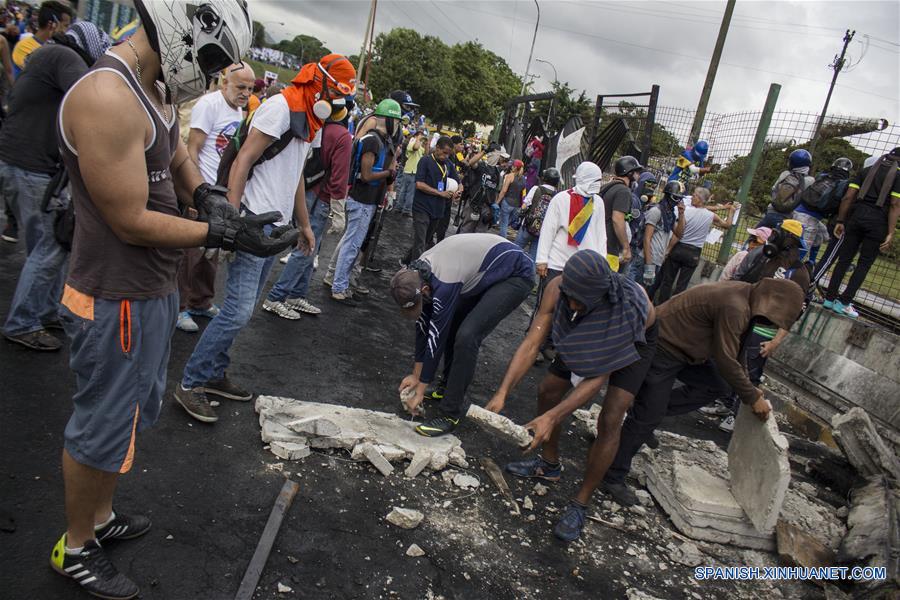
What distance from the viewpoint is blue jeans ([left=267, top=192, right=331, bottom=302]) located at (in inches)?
211

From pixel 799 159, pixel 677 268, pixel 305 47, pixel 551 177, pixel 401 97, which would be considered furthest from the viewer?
pixel 305 47

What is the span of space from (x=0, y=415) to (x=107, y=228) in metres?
Result: 1.84

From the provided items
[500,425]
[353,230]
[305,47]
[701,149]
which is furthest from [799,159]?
[305,47]

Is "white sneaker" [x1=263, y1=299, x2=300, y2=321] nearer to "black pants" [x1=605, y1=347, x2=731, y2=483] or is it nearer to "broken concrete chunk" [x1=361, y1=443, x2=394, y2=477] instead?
"broken concrete chunk" [x1=361, y1=443, x2=394, y2=477]

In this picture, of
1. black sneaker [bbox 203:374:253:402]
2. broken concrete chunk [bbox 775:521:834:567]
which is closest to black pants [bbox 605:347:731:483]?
broken concrete chunk [bbox 775:521:834:567]

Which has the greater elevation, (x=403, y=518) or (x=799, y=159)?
(x=799, y=159)

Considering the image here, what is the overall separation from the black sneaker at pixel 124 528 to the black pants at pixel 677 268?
6739mm

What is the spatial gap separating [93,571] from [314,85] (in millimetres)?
2954

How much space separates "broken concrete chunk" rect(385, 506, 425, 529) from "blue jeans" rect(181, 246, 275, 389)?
4.79 ft

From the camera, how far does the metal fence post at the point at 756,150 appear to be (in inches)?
296

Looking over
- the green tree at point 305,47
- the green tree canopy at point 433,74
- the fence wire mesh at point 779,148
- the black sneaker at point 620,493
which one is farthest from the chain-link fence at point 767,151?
the green tree at point 305,47

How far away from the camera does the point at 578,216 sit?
5129 mm

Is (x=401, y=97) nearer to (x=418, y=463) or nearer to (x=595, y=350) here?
(x=595, y=350)

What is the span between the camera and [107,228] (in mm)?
1884
